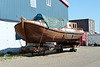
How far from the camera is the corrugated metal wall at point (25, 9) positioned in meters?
14.1

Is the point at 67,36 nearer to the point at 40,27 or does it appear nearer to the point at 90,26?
the point at 40,27

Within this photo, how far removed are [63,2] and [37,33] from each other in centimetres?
1212

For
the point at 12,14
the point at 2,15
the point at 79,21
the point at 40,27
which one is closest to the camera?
the point at 40,27

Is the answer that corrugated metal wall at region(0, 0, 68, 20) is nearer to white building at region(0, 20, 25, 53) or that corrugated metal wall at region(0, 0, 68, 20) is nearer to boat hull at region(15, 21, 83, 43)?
white building at region(0, 20, 25, 53)

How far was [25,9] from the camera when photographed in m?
16.2

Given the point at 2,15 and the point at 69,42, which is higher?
the point at 2,15

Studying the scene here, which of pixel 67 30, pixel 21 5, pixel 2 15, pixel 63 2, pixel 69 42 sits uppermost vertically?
pixel 63 2

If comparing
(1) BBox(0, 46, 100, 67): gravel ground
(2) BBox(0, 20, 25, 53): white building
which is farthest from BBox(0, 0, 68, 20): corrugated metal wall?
(1) BBox(0, 46, 100, 67): gravel ground

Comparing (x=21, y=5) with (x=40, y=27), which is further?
(x=21, y=5)

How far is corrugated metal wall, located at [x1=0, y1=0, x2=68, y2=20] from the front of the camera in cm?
1411

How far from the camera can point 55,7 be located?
20.8 meters

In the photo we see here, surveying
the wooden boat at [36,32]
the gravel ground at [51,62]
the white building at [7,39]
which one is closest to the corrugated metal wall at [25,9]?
the white building at [7,39]

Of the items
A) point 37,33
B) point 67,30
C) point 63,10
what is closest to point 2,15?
point 37,33

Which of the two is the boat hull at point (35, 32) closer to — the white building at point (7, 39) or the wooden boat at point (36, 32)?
the wooden boat at point (36, 32)
